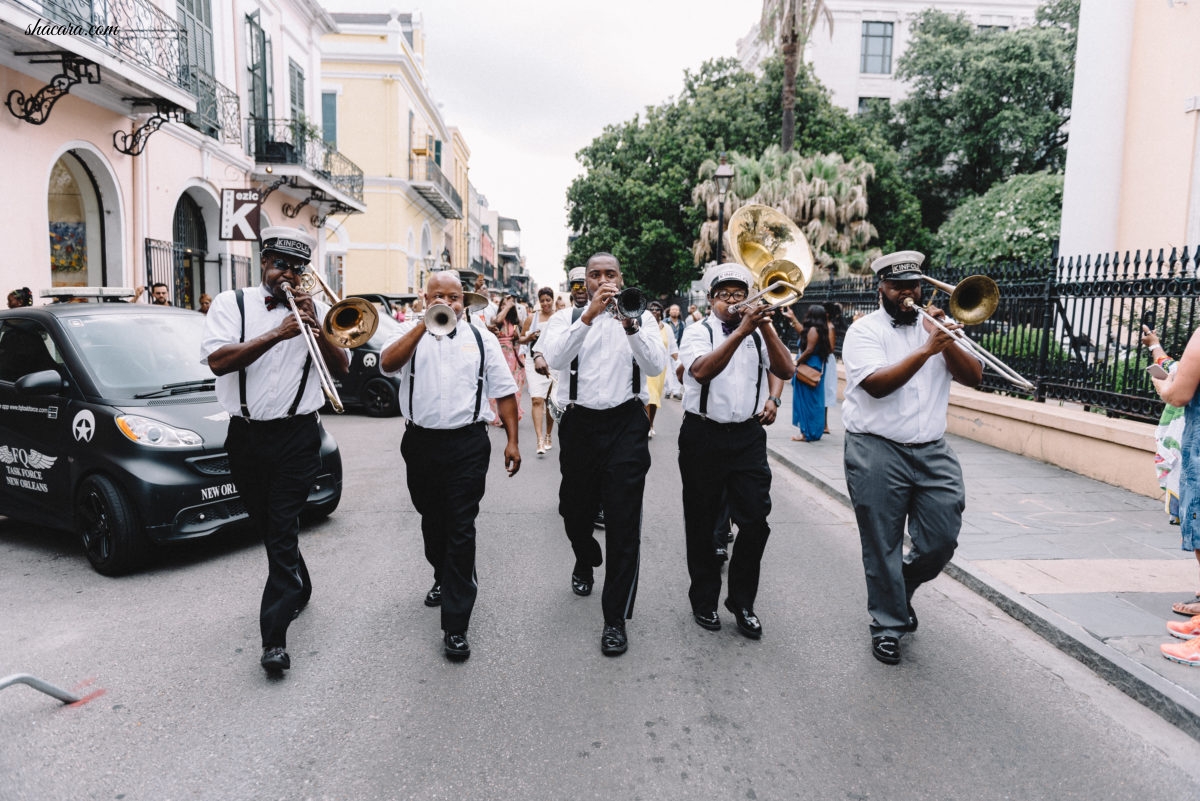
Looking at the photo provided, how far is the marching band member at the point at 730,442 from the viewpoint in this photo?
4191 millimetres

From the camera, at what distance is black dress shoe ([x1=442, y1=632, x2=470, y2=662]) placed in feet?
12.8

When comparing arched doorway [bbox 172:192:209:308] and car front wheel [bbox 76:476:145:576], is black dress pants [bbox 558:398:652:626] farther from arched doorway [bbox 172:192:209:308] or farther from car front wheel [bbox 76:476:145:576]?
arched doorway [bbox 172:192:209:308]

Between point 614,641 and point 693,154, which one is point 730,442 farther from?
point 693,154

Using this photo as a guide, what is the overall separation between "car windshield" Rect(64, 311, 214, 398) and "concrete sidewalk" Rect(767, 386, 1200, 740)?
5.29 m

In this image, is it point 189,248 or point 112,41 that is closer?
point 112,41

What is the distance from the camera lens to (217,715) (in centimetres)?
335

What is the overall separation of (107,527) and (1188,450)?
598 centimetres

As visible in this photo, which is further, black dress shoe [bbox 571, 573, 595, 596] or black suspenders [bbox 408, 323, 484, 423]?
black dress shoe [bbox 571, 573, 595, 596]

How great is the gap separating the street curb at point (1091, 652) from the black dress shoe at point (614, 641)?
89.1 inches

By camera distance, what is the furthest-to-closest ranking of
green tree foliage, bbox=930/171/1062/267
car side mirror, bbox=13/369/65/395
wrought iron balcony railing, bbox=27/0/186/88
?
green tree foliage, bbox=930/171/1062/267 → wrought iron balcony railing, bbox=27/0/186/88 → car side mirror, bbox=13/369/65/395

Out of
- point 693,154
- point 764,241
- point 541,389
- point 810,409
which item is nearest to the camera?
point 764,241

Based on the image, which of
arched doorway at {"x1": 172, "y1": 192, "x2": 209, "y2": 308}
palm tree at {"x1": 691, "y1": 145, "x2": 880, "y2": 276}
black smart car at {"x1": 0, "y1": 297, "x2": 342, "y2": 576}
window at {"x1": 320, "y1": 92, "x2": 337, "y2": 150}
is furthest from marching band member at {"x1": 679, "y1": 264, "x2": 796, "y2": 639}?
window at {"x1": 320, "y1": 92, "x2": 337, "y2": 150}

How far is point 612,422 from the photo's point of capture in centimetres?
418

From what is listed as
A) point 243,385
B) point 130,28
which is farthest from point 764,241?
point 130,28
